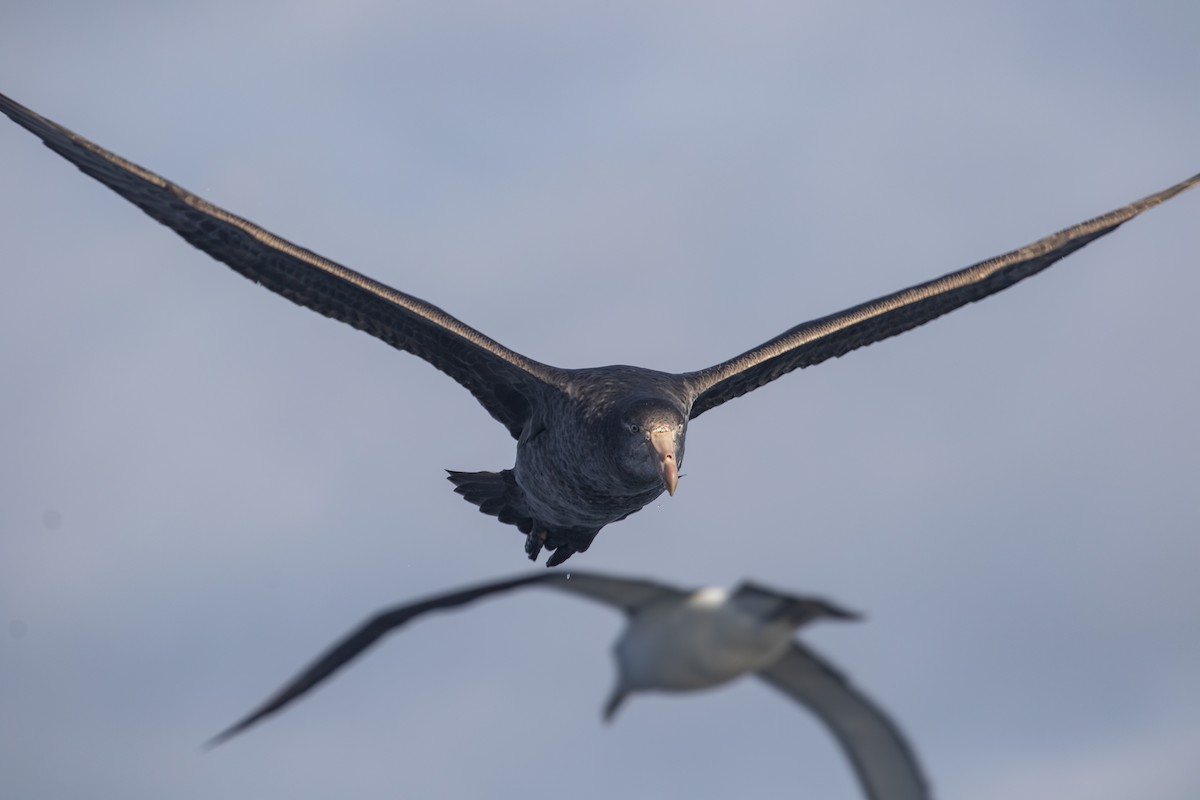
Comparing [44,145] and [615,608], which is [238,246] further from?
[615,608]

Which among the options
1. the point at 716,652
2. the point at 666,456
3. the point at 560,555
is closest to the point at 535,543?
the point at 560,555

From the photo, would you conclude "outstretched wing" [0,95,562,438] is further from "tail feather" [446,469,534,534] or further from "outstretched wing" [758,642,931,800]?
"outstretched wing" [758,642,931,800]

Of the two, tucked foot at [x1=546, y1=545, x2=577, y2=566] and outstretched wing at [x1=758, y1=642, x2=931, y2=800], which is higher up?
tucked foot at [x1=546, y1=545, x2=577, y2=566]

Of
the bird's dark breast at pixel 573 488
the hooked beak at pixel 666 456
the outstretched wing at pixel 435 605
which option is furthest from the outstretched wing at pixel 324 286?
the outstretched wing at pixel 435 605

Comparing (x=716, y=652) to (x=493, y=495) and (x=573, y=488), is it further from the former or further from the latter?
(x=493, y=495)

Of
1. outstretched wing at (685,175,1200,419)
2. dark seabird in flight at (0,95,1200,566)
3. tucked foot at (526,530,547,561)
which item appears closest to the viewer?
dark seabird in flight at (0,95,1200,566)

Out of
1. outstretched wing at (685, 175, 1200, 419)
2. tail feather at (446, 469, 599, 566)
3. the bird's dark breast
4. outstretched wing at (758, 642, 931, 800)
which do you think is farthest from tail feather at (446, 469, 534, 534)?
outstretched wing at (758, 642, 931, 800)

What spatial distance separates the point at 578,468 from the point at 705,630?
9.09 m

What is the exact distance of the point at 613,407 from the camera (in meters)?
19.1

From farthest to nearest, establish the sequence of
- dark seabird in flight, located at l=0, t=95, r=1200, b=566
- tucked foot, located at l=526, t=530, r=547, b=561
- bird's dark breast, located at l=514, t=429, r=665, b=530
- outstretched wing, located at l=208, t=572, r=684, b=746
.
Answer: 1. tucked foot, located at l=526, t=530, r=547, b=561
2. bird's dark breast, located at l=514, t=429, r=665, b=530
3. dark seabird in flight, located at l=0, t=95, r=1200, b=566
4. outstretched wing, located at l=208, t=572, r=684, b=746

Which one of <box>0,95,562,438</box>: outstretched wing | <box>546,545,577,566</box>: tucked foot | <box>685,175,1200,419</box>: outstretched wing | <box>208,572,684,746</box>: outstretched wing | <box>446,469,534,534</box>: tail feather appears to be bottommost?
<box>208,572,684,746</box>: outstretched wing

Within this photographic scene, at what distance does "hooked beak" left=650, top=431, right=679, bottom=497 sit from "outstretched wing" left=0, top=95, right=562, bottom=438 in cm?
199

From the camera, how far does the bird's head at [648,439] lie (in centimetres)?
1828

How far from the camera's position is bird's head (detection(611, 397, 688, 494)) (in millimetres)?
18281
